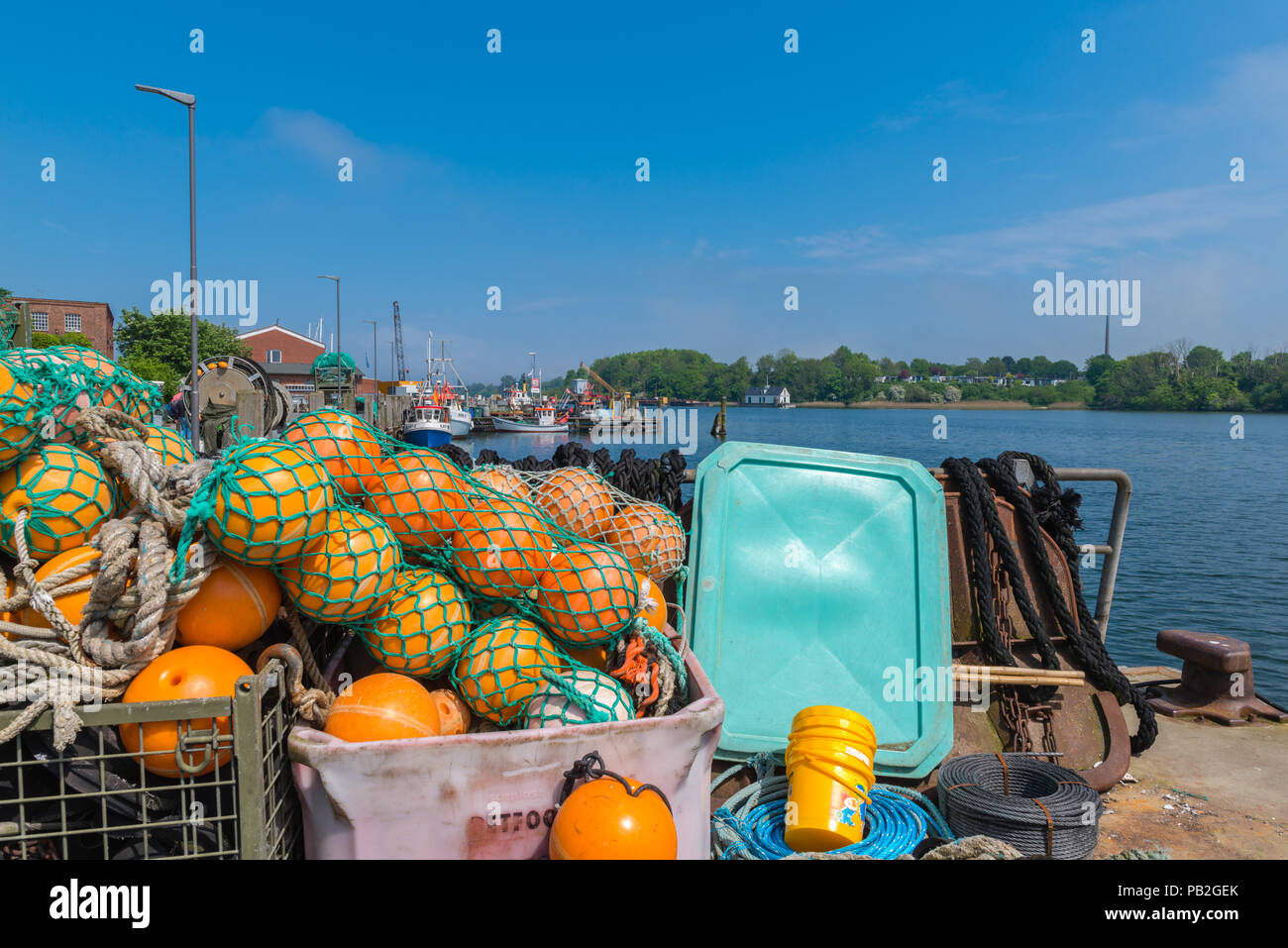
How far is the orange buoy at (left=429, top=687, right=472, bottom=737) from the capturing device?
9.07 feet

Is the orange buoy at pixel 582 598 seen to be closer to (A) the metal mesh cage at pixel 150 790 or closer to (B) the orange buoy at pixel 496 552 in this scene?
(B) the orange buoy at pixel 496 552

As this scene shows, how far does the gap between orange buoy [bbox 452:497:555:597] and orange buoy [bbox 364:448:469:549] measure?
0.22 feet

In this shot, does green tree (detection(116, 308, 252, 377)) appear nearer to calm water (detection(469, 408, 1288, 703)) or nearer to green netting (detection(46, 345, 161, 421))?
calm water (detection(469, 408, 1288, 703))

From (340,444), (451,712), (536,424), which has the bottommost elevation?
(451,712)

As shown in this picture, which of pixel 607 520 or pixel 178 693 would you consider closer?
pixel 178 693

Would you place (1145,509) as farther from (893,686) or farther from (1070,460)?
(893,686)

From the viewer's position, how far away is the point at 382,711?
2564 mm

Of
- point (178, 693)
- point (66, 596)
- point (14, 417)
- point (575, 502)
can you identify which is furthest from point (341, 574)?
point (575, 502)

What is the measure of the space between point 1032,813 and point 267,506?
310cm

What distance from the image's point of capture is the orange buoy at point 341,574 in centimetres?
260

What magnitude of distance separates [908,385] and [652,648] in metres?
136

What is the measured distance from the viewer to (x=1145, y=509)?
25891 mm

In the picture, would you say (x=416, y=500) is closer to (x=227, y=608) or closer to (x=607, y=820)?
(x=227, y=608)

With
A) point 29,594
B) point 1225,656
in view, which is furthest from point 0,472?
point 1225,656
